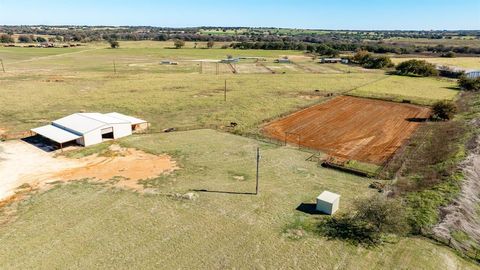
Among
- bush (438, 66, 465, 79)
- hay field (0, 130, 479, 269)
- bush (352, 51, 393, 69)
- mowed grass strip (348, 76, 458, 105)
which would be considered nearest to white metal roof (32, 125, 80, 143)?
hay field (0, 130, 479, 269)

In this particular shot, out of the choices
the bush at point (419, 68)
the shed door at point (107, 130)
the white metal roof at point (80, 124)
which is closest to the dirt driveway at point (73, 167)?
the shed door at point (107, 130)

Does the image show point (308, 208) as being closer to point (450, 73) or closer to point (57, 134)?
point (57, 134)

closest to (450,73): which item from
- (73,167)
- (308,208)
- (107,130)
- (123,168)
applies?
(308,208)

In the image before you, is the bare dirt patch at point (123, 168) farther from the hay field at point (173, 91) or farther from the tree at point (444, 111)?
the tree at point (444, 111)

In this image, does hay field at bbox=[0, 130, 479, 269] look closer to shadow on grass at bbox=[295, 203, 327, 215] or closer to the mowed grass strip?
shadow on grass at bbox=[295, 203, 327, 215]

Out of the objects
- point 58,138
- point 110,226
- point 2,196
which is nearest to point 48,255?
point 110,226

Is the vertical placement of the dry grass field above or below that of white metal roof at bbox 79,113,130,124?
below

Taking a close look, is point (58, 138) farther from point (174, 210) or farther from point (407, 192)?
point (407, 192)
